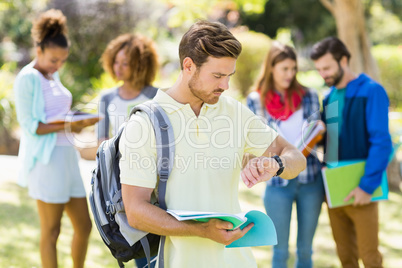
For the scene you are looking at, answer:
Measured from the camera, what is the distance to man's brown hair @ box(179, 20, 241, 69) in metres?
2.06

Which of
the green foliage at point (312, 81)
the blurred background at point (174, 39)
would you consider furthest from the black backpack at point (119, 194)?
the green foliage at point (312, 81)

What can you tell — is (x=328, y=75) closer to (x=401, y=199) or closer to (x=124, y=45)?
(x=124, y=45)

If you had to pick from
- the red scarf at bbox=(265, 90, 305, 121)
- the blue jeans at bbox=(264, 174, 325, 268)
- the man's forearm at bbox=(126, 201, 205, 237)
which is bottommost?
the blue jeans at bbox=(264, 174, 325, 268)

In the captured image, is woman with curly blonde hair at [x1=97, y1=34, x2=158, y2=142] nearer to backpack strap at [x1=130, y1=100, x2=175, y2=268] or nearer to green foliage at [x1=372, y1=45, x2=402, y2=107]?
backpack strap at [x1=130, y1=100, x2=175, y2=268]

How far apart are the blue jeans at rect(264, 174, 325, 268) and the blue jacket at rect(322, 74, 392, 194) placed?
0.36 metres

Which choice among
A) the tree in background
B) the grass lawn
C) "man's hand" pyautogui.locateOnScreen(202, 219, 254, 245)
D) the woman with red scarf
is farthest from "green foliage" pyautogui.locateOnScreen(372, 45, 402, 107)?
"man's hand" pyautogui.locateOnScreen(202, 219, 254, 245)

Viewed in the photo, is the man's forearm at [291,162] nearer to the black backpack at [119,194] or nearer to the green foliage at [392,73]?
the black backpack at [119,194]

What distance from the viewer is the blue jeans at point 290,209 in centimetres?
384

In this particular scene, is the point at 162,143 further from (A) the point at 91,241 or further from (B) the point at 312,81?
(B) the point at 312,81

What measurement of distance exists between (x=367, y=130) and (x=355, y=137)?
0.10m

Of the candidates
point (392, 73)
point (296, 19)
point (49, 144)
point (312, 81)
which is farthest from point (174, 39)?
point (49, 144)

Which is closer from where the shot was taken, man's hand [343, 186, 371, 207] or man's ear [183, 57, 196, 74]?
man's ear [183, 57, 196, 74]

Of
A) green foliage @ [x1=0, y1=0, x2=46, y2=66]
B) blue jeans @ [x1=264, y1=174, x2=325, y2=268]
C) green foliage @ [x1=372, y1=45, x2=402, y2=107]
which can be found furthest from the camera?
green foliage @ [x1=0, y1=0, x2=46, y2=66]

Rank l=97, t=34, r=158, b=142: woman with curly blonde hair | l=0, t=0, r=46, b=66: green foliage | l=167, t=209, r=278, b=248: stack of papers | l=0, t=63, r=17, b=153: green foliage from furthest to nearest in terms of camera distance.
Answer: l=0, t=0, r=46, b=66: green foliage → l=0, t=63, r=17, b=153: green foliage → l=97, t=34, r=158, b=142: woman with curly blonde hair → l=167, t=209, r=278, b=248: stack of papers
